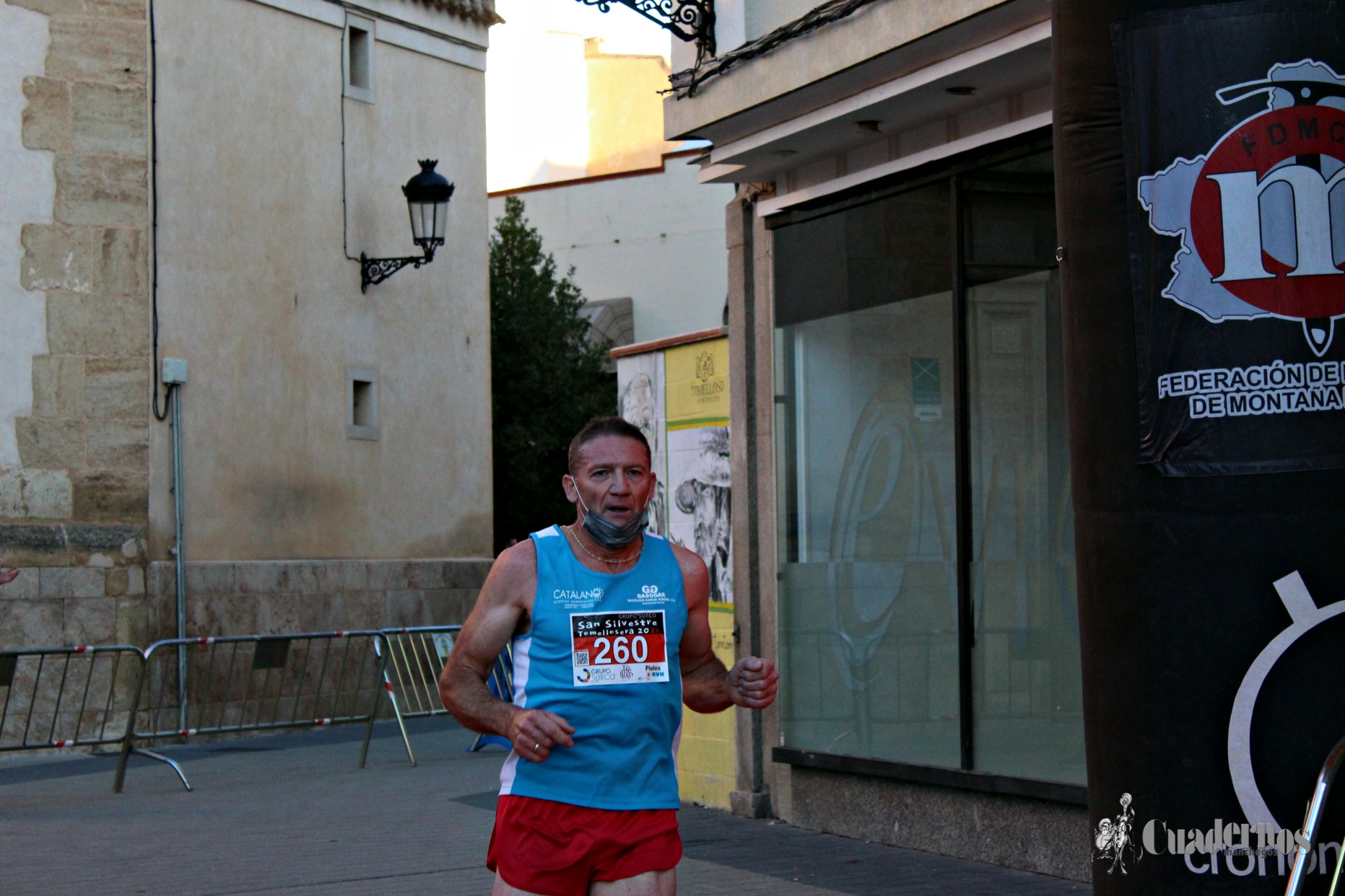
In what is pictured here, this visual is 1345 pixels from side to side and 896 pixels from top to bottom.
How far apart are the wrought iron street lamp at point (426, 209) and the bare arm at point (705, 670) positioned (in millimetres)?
13355

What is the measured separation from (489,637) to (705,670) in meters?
0.68

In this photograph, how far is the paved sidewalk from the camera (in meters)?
8.29

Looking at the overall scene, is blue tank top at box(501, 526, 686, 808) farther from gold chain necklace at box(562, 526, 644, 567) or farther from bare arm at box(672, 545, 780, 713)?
bare arm at box(672, 545, 780, 713)

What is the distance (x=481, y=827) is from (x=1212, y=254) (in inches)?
290

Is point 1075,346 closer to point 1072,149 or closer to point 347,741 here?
point 1072,149

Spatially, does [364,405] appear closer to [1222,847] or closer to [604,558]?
[604,558]

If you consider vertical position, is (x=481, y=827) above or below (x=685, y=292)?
below

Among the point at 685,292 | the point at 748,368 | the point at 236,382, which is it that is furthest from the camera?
the point at 685,292

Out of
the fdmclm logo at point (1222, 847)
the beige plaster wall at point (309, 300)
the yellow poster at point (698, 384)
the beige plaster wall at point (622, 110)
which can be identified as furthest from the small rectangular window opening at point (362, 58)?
the beige plaster wall at point (622, 110)

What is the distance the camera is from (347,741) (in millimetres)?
16344

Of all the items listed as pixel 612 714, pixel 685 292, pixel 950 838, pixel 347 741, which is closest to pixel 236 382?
pixel 347 741

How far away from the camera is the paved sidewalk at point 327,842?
8.29 meters

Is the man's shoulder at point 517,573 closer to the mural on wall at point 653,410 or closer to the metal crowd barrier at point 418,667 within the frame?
the mural on wall at point 653,410

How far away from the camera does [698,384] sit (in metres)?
10.9
